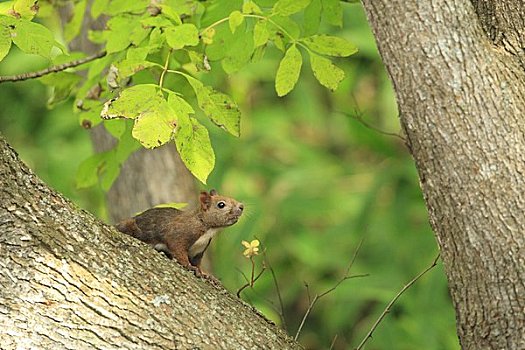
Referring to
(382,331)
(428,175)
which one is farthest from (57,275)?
(382,331)

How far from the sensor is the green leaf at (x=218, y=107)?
2908 mm

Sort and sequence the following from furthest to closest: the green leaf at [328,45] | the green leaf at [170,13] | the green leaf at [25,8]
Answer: the green leaf at [328,45] < the green leaf at [170,13] < the green leaf at [25,8]

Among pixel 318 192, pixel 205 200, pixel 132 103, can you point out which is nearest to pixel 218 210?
pixel 205 200

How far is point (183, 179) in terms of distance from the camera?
16.6ft

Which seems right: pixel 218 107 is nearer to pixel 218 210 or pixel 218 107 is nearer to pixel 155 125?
pixel 155 125

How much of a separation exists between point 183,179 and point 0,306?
8.57 feet

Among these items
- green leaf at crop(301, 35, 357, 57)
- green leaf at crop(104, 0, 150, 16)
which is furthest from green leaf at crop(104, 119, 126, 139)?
green leaf at crop(301, 35, 357, 57)

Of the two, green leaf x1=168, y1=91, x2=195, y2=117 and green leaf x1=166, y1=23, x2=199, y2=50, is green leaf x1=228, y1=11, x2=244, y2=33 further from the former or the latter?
green leaf x1=168, y1=91, x2=195, y2=117

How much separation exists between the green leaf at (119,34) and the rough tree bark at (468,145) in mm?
916

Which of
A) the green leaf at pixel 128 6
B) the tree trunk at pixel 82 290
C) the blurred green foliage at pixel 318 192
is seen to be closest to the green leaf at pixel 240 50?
the green leaf at pixel 128 6

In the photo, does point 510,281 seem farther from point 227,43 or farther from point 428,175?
point 227,43

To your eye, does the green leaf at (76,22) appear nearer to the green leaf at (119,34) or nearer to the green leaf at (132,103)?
the green leaf at (119,34)

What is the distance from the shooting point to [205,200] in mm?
3688

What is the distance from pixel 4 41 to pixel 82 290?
2.39ft
